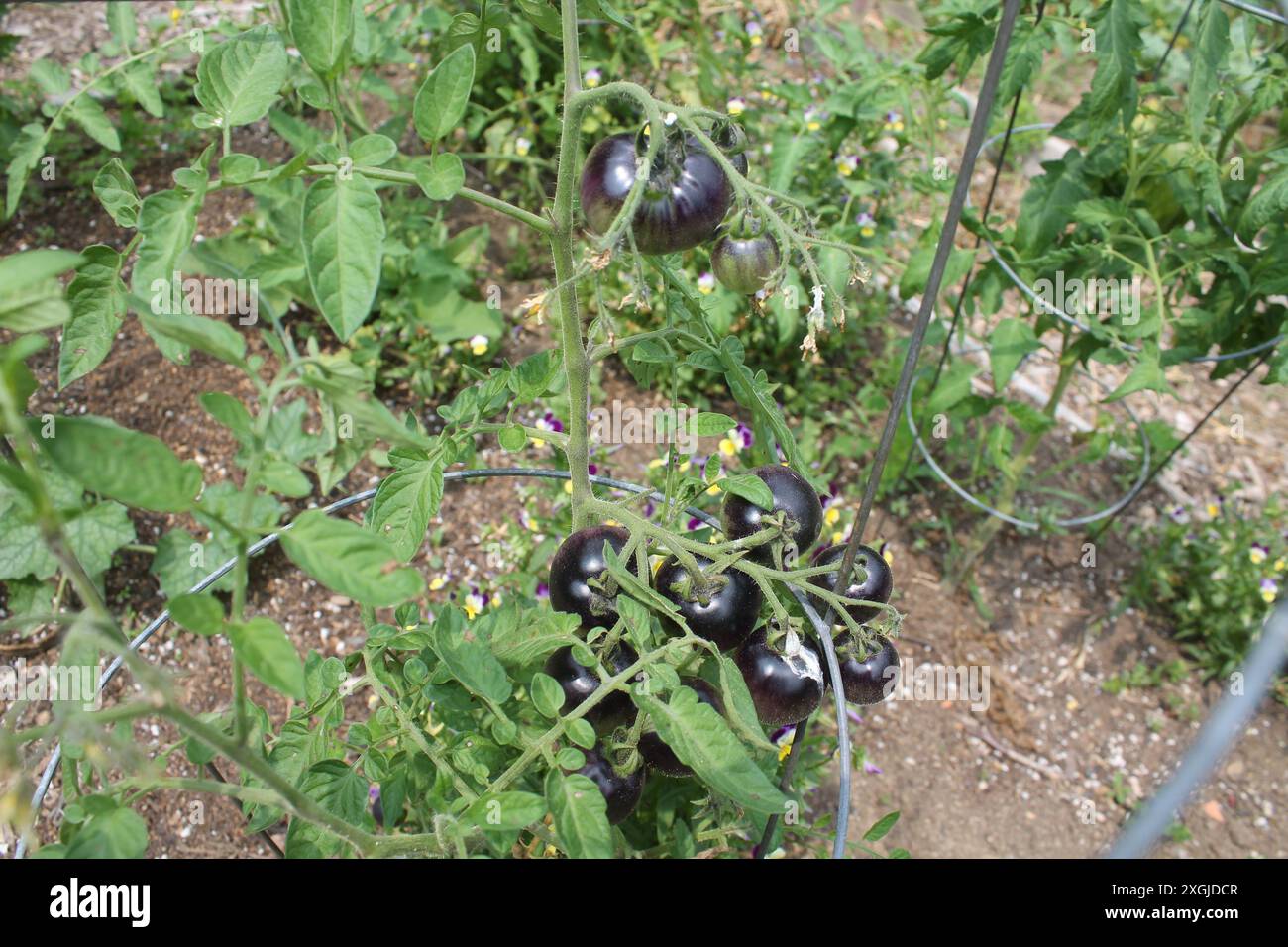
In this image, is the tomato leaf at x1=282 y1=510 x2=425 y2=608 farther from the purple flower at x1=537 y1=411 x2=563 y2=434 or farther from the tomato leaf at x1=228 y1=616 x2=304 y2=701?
the purple flower at x1=537 y1=411 x2=563 y2=434

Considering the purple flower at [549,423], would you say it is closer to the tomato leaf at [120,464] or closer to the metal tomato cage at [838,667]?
the metal tomato cage at [838,667]

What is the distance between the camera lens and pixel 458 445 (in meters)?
1.13

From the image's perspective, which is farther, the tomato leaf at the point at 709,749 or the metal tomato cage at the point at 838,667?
the tomato leaf at the point at 709,749

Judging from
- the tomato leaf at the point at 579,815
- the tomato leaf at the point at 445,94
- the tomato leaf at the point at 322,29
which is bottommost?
the tomato leaf at the point at 579,815

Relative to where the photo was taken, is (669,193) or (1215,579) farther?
(1215,579)

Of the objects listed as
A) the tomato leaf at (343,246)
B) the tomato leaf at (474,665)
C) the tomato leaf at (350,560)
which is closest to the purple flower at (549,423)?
the tomato leaf at (474,665)

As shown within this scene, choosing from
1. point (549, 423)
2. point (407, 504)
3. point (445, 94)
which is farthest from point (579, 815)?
point (549, 423)

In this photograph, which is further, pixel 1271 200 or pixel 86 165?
pixel 86 165

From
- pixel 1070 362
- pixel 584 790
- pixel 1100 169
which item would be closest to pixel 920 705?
pixel 1070 362

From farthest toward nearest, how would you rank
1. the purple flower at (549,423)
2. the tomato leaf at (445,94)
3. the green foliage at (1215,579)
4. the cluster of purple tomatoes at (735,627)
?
1. the green foliage at (1215,579)
2. the purple flower at (549,423)
3. the cluster of purple tomatoes at (735,627)
4. the tomato leaf at (445,94)

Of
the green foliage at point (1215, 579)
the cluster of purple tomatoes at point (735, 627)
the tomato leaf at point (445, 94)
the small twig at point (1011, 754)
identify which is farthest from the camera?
the green foliage at point (1215, 579)

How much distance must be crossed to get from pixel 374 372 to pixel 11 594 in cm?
95

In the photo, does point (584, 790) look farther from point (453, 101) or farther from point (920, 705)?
point (920, 705)

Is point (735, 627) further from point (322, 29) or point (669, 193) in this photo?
point (322, 29)
